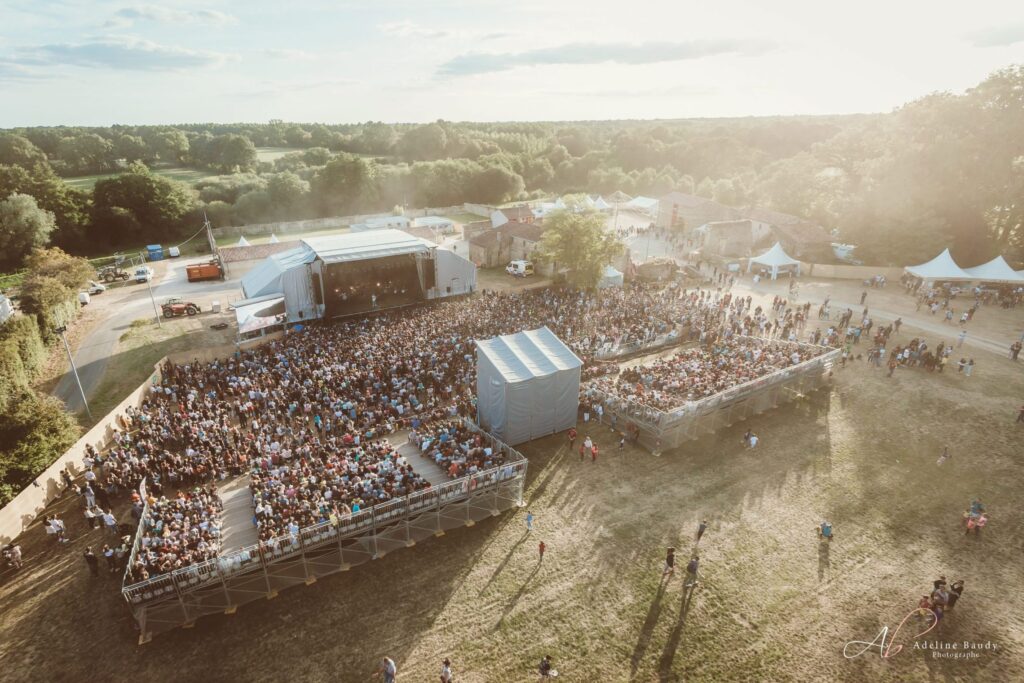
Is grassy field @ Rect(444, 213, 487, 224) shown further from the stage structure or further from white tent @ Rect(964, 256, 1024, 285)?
white tent @ Rect(964, 256, 1024, 285)

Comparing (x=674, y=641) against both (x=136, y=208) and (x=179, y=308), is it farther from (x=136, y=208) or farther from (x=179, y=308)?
(x=136, y=208)

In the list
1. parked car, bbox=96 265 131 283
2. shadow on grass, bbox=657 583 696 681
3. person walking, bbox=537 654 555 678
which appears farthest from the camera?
parked car, bbox=96 265 131 283

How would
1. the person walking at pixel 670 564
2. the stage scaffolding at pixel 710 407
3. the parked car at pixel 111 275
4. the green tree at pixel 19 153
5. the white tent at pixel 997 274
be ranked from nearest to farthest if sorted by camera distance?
the person walking at pixel 670 564 → the stage scaffolding at pixel 710 407 → the white tent at pixel 997 274 → the parked car at pixel 111 275 → the green tree at pixel 19 153

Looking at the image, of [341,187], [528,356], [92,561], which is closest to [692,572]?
[528,356]

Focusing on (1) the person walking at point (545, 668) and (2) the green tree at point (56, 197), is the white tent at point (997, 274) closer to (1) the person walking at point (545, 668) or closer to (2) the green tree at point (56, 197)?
(1) the person walking at point (545, 668)

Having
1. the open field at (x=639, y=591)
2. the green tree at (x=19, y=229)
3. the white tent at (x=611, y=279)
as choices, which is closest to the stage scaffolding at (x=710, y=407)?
the open field at (x=639, y=591)

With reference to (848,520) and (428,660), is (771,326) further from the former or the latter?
(428,660)

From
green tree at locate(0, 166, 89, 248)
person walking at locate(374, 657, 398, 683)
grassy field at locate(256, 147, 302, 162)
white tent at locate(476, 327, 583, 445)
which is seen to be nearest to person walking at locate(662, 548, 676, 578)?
white tent at locate(476, 327, 583, 445)
